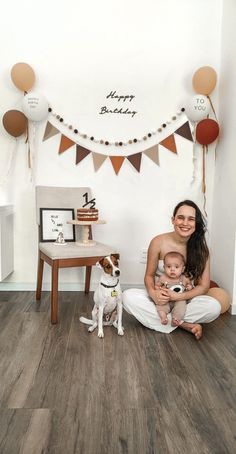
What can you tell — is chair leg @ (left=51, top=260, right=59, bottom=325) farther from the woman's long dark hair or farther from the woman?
the woman's long dark hair

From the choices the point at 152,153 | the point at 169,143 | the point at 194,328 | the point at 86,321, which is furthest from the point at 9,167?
the point at 194,328

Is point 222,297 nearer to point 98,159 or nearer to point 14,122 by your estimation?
point 98,159

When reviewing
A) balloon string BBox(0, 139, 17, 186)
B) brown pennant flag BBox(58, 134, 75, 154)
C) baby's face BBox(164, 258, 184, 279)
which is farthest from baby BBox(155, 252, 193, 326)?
balloon string BBox(0, 139, 17, 186)

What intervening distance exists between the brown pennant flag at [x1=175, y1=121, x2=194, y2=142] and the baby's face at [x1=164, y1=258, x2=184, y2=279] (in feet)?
4.24

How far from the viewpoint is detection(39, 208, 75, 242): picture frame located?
279 centimetres

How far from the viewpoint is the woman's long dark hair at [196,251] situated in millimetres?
2297

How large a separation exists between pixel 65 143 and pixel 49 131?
0.16 meters

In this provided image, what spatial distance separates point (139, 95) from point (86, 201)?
0.98m

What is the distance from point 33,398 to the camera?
4.87 ft

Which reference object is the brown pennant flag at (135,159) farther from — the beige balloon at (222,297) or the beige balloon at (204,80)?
the beige balloon at (222,297)

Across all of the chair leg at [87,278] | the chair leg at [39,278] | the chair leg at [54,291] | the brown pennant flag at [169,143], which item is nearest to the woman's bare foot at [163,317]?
the chair leg at [54,291]

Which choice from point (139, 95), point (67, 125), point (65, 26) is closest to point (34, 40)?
point (65, 26)

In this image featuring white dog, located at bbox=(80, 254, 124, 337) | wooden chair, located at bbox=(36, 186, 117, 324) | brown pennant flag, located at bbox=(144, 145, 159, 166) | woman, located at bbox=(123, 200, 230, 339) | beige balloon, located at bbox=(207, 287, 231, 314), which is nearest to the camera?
white dog, located at bbox=(80, 254, 124, 337)

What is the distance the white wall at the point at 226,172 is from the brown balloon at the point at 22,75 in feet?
4.99
